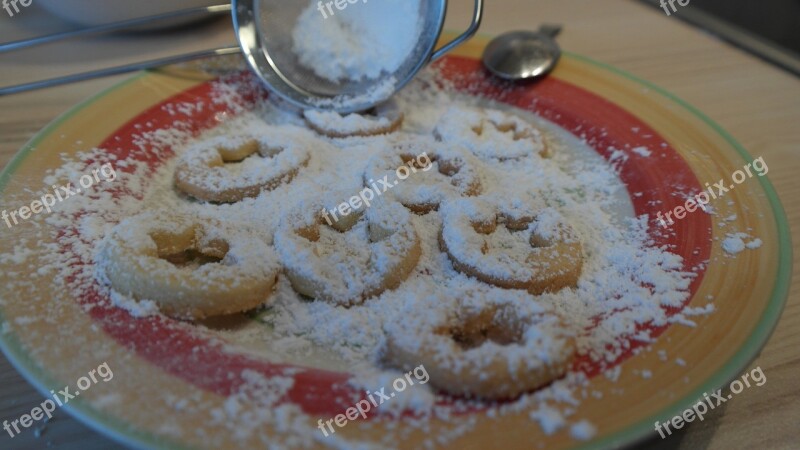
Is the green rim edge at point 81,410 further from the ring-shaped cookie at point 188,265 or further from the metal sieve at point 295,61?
the metal sieve at point 295,61

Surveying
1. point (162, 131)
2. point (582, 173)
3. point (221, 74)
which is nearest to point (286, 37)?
point (221, 74)

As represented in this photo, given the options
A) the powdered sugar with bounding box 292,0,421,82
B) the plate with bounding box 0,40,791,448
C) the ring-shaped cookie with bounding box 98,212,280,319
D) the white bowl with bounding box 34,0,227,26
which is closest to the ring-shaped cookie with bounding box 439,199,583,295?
the plate with bounding box 0,40,791,448

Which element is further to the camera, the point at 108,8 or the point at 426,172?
the point at 108,8

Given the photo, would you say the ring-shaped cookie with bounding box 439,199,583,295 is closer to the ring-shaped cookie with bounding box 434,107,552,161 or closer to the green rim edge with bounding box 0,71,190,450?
the ring-shaped cookie with bounding box 434,107,552,161

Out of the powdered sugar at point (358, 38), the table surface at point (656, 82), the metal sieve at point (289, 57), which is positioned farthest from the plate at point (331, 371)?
the powdered sugar at point (358, 38)

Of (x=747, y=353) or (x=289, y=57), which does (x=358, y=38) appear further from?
(x=747, y=353)

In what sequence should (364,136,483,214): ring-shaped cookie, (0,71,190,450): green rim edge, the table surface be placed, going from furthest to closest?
(364,136,483,214): ring-shaped cookie, the table surface, (0,71,190,450): green rim edge

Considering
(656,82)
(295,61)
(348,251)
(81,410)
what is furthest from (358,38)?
(81,410)
